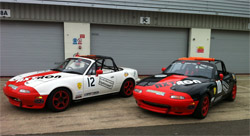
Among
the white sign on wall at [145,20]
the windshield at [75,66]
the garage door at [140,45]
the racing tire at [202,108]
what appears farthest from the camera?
the white sign on wall at [145,20]

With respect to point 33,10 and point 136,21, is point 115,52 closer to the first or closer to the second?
point 136,21

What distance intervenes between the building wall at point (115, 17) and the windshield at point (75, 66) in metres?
4.76

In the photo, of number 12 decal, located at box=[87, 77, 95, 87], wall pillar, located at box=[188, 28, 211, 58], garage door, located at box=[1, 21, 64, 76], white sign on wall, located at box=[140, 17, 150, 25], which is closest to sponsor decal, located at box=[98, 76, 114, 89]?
number 12 decal, located at box=[87, 77, 95, 87]

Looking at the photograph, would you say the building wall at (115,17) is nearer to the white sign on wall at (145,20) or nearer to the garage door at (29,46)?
the white sign on wall at (145,20)

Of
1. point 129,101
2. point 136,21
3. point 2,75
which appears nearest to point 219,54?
point 136,21

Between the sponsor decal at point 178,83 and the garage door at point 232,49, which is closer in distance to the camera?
the sponsor decal at point 178,83

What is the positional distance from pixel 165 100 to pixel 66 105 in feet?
8.23

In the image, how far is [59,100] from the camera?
5.08 m

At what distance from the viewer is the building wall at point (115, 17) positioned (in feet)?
32.2

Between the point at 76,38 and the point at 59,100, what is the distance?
5964 mm

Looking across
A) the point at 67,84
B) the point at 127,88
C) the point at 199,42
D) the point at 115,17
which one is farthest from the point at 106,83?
the point at 199,42

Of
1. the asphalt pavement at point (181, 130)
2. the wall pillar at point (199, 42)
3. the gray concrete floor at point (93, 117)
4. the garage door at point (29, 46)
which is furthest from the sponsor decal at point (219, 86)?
the garage door at point (29, 46)

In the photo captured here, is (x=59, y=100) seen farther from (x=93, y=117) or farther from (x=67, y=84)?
(x=93, y=117)

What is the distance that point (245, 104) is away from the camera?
631cm
